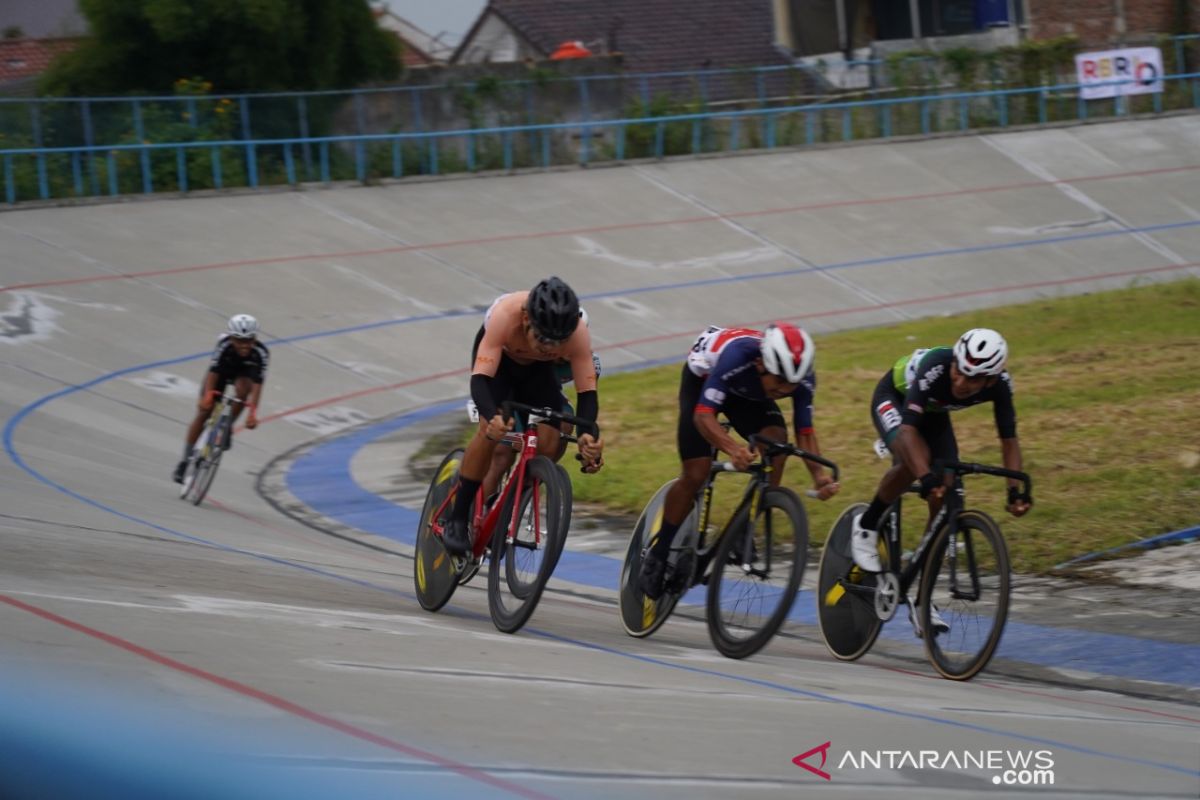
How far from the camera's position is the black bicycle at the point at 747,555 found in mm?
5824

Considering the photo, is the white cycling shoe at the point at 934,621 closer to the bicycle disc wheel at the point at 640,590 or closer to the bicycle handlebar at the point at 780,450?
the bicycle handlebar at the point at 780,450

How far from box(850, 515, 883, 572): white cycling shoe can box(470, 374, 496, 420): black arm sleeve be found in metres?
1.62

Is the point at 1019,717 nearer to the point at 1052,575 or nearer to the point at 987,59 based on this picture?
the point at 1052,575

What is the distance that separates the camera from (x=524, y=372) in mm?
6500

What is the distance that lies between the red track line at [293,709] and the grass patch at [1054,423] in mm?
5441

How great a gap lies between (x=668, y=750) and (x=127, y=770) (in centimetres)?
167

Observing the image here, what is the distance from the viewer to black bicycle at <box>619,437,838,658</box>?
19.1 feet

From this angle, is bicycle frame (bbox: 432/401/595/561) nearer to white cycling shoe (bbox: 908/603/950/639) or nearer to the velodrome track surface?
the velodrome track surface

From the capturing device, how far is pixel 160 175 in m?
22.0

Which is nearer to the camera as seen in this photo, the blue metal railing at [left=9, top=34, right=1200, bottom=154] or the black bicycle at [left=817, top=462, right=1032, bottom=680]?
the black bicycle at [left=817, top=462, right=1032, bottom=680]

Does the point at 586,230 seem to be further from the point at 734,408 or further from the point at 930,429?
the point at 930,429

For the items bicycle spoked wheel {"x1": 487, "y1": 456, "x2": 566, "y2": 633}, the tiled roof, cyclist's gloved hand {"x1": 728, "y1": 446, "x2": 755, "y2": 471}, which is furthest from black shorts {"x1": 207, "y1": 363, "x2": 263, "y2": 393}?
the tiled roof

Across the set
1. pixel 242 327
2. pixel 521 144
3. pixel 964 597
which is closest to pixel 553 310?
pixel 964 597

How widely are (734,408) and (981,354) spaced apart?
46.0 inches
